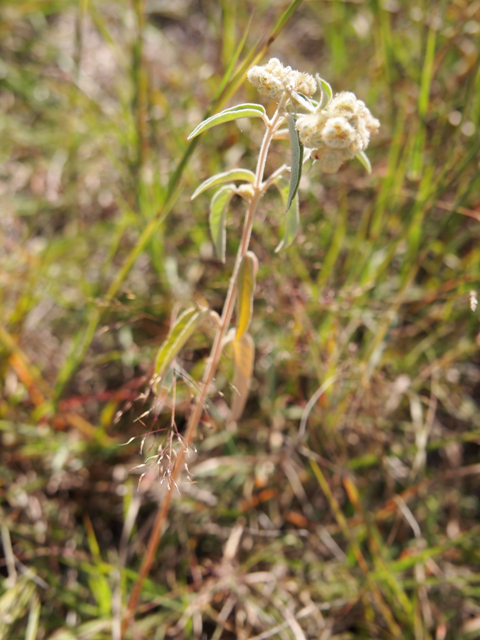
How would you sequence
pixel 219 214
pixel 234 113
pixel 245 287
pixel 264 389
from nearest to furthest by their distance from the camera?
pixel 234 113 < pixel 245 287 < pixel 219 214 < pixel 264 389

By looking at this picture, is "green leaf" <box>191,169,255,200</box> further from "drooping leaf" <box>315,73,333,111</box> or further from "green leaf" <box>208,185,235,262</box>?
"drooping leaf" <box>315,73,333,111</box>

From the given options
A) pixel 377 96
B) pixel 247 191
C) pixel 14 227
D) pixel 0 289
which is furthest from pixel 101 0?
pixel 247 191

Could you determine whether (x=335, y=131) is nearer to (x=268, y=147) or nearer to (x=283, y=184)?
(x=268, y=147)

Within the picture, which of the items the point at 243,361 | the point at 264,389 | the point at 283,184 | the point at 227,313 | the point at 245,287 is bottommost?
the point at 264,389

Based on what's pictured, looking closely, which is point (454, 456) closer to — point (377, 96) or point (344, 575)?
point (344, 575)

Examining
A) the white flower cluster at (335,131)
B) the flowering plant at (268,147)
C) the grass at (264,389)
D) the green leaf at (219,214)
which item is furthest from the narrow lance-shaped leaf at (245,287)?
the grass at (264,389)

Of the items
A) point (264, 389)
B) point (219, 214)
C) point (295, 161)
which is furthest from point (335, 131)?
point (264, 389)
